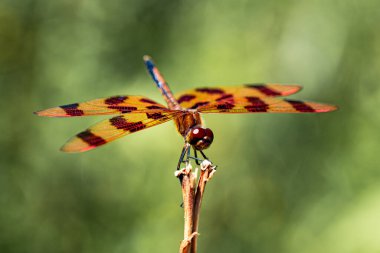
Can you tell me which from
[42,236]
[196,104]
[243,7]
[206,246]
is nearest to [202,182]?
[196,104]

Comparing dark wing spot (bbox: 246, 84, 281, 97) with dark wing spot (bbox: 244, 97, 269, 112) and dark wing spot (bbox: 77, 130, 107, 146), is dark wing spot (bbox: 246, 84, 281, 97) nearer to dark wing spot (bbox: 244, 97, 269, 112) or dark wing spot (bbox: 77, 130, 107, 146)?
dark wing spot (bbox: 244, 97, 269, 112)

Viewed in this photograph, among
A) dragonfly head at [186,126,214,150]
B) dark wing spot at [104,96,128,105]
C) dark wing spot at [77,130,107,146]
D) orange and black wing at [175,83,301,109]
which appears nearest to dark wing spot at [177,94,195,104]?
orange and black wing at [175,83,301,109]

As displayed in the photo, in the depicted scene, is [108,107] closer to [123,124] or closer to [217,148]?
[123,124]

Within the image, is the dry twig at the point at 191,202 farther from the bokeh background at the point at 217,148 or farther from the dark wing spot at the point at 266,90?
the bokeh background at the point at 217,148

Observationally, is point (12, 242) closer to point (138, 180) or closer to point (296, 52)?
point (138, 180)

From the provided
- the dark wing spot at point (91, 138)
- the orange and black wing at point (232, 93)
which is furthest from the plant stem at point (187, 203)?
the orange and black wing at point (232, 93)

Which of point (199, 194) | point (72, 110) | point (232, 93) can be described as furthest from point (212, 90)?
point (199, 194)
